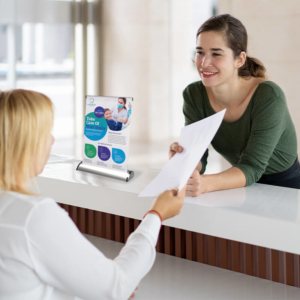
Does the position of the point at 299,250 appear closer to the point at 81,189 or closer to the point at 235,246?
the point at 235,246

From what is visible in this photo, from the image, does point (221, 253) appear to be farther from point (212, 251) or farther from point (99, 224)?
point (99, 224)

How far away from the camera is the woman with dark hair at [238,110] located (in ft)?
6.31

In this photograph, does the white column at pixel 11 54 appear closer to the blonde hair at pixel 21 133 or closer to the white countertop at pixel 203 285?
the white countertop at pixel 203 285

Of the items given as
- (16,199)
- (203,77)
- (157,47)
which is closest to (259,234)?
(16,199)

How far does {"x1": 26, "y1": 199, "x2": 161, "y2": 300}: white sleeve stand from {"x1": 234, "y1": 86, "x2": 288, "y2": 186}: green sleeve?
1023 millimetres

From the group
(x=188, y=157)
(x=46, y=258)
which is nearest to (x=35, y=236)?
(x=46, y=258)

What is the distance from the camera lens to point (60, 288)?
105 cm

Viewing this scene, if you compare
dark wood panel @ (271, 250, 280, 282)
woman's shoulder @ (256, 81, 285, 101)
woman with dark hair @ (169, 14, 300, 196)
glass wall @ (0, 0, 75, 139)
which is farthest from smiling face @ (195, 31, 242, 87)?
glass wall @ (0, 0, 75, 139)

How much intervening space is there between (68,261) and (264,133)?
1227 millimetres

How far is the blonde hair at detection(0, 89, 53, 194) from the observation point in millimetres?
998

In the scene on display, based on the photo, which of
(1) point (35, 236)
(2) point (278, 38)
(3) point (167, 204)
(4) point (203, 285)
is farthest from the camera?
(2) point (278, 38)

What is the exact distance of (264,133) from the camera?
1942 millimetres

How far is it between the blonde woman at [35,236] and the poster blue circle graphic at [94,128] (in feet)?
3.14

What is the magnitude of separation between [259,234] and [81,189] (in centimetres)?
83
